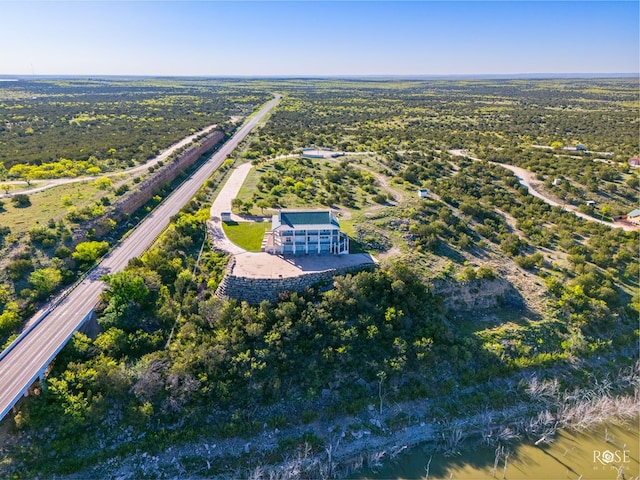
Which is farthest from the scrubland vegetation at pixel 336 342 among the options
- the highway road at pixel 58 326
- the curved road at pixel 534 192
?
the curved road at pixel 534 192

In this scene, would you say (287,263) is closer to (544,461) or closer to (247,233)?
(247,233)

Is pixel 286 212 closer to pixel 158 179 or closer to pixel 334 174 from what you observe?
pixel 334 174

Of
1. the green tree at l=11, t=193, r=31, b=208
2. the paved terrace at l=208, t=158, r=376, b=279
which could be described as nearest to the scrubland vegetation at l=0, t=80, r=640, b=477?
the paved terrace at l=208, t=158, r=376, b=279

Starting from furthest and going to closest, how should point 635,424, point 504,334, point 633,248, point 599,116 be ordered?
point 599,116 → point 633,248 → point 504,334 → point 635,424

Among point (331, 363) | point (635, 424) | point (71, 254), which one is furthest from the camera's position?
point (71, 254)

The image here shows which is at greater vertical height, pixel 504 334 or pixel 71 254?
pixel 71 254

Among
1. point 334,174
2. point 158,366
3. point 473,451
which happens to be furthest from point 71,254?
point 473,451

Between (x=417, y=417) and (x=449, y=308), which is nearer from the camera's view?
(x=417, y=417)
